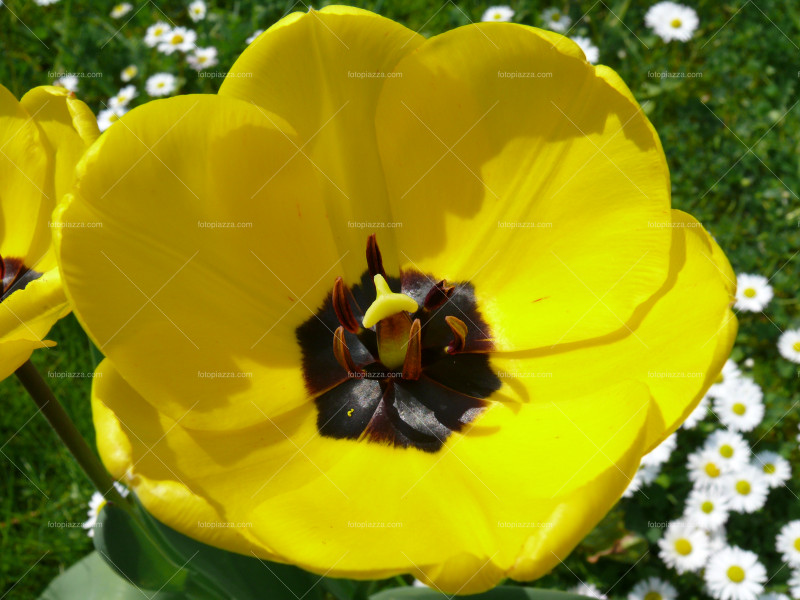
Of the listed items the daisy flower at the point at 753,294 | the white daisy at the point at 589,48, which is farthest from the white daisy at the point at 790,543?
the white daisy at the point at 589,48

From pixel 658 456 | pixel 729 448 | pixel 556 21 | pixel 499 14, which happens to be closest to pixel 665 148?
pixel 556 21

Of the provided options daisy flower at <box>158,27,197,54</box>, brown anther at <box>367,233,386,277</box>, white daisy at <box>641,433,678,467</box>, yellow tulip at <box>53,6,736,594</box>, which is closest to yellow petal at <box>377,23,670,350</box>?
yellow tulip at <box>53,6,736,594</box>


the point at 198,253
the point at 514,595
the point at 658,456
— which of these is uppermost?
the point at 198,253

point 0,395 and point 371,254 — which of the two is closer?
point 371,254

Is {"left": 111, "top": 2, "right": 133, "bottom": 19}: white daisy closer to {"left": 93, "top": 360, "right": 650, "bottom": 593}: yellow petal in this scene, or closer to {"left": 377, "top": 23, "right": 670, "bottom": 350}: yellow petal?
{"left": 377, "top": 23, "right": 670, "bottom": 350}: yellow petal

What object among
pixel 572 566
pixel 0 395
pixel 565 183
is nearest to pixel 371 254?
pixel 565 183

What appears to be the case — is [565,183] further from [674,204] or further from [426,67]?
[674,204]

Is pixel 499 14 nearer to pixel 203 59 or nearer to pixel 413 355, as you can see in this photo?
pixel 203 59
